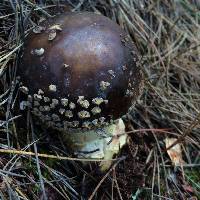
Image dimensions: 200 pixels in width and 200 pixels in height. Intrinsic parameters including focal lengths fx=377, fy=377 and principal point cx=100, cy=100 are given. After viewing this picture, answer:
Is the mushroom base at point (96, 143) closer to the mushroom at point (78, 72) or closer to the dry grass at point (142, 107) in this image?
the dry grass at point (142, 107)

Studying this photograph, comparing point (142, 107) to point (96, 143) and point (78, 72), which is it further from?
point (78, 72)

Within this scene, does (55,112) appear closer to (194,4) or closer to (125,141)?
(125,141)

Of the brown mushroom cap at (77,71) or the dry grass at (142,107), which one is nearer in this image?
the brown mushroom cap at (77,71)

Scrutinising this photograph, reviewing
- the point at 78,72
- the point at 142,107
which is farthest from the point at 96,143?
the point at 78,72

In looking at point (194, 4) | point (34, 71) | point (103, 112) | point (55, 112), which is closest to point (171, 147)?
point (103, 112)

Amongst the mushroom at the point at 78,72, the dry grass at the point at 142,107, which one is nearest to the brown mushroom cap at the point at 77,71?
the mushroom at the point at 78,72

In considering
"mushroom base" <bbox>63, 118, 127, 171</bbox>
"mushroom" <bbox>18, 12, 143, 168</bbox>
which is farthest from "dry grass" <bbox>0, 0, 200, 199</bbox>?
"mushroom" <bbox>18, 12, 143, 168</bbox>

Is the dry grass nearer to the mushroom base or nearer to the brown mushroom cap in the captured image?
the mushroom base
